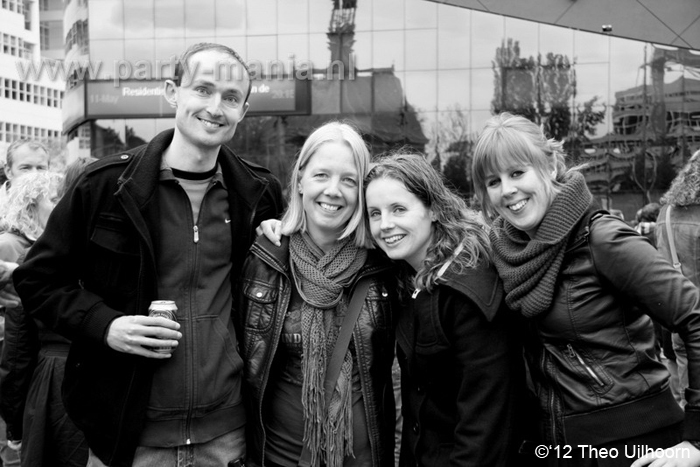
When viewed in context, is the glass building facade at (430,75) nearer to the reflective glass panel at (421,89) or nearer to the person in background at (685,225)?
the reflective glass panel at (421,89)

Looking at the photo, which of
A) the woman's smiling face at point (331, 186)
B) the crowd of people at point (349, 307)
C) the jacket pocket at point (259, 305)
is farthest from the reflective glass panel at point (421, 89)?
the jacket pocket at point (259, 305)

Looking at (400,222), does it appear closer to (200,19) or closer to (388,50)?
(388,50)

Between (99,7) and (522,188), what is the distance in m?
30.2

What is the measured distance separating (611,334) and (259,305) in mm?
1482

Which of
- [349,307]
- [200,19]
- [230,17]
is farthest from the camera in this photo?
[200,19]

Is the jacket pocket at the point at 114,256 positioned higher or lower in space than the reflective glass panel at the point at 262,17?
lower

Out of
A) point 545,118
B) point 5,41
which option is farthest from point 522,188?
point 5,41

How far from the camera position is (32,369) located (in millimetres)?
3830

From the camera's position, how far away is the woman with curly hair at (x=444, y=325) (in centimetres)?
256

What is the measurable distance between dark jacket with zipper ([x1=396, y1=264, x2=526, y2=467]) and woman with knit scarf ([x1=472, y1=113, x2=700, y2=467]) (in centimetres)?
12

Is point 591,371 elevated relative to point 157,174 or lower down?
lower down

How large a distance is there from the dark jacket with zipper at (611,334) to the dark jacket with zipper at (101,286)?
1682mm

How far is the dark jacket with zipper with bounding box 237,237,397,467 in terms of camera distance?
9.65ft

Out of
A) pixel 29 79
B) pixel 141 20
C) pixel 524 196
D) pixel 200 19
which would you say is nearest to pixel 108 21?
pixel 141 20
